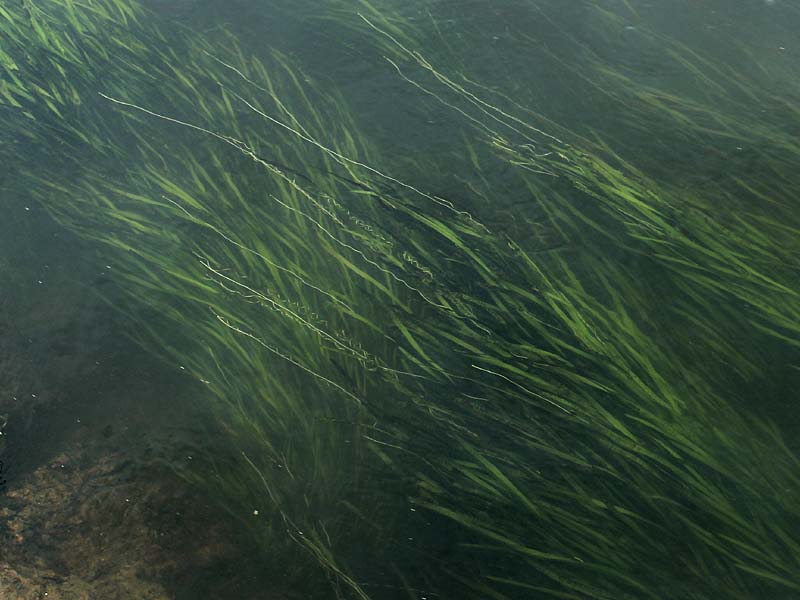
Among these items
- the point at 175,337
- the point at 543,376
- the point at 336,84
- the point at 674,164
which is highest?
the point at 674,164

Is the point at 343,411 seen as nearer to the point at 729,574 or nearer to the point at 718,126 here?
the point at 729,574

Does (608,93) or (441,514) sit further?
(608,93)

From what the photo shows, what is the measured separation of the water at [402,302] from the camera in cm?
157

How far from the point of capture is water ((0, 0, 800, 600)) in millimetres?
1567

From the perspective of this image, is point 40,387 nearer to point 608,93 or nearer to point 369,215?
point 369,215

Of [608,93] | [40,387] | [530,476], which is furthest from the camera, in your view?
[608,93]

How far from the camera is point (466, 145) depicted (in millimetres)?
2104

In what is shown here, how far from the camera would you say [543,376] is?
67.6 inches

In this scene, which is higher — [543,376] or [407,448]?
[543,376]

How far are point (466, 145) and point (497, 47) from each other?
377mm

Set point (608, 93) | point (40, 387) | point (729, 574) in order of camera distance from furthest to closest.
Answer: point (608, 93), point (40, 387), point (729, 574)

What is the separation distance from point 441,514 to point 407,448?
5.8 inches

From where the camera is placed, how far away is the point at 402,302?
1848 millimetres

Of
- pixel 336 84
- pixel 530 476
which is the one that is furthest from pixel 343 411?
pixel 336 84
